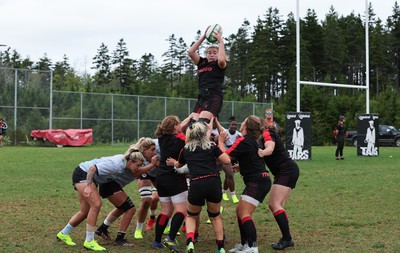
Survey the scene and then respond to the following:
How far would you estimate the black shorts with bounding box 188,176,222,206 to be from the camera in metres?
7.39

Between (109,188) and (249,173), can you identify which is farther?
(109,188)

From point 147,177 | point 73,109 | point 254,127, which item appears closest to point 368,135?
point 73,109

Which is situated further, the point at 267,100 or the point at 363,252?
the point at 267,100

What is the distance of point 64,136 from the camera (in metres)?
40.0

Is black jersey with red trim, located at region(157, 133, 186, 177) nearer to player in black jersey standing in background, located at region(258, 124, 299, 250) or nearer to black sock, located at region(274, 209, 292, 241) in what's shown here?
player in black jersey standing in background, located at region(258, 124, 299, 250)

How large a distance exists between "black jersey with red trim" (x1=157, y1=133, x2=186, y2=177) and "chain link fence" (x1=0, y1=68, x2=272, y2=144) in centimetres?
3453

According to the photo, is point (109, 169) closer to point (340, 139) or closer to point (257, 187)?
point (257, 187)

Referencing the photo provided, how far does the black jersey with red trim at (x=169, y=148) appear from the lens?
7949 mm

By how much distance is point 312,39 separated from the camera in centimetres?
7962

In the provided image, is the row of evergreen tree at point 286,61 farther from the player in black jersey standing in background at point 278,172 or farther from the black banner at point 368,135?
the player in black jersey standing in background at point 278,172

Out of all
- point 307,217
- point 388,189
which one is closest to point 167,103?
point 388,189

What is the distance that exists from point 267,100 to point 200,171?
80.2 m

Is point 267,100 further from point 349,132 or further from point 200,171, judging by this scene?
point 200,171

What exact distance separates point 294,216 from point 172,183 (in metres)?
3.45
